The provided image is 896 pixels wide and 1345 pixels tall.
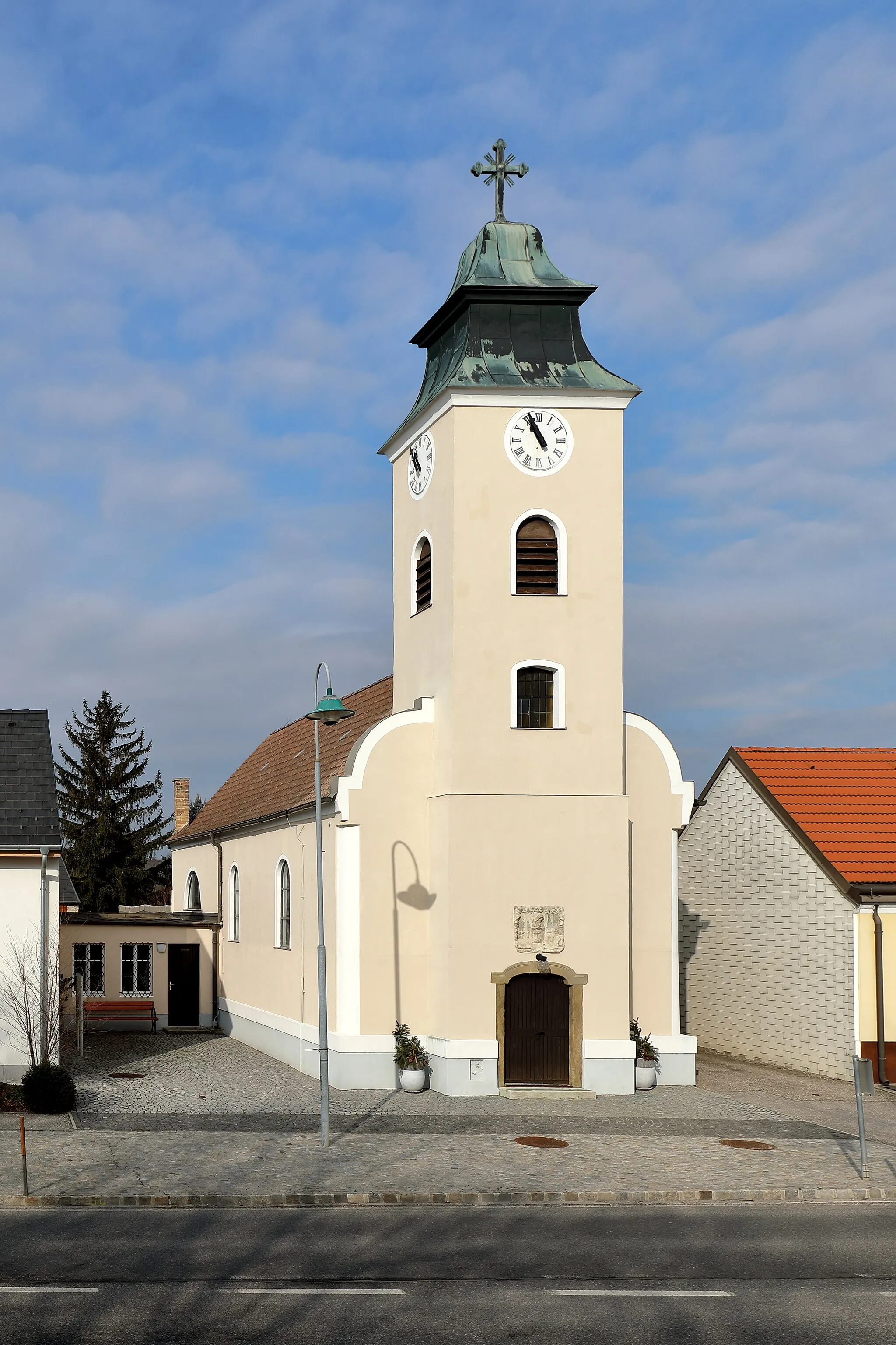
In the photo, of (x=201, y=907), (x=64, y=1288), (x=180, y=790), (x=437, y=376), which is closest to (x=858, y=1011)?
(x=437, y=376)

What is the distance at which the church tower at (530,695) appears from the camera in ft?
81.8

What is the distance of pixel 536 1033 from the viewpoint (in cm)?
A: 2480

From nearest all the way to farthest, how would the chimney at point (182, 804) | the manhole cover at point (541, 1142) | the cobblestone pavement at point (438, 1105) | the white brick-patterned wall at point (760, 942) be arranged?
the manhole cover at point (541, 1142) → the cobblestone pavement at point (438, 1105) → the white brick-patterned wall at point (760, 942) → the chimney at point (182, 804)

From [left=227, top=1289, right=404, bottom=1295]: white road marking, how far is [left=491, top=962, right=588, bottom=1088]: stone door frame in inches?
486

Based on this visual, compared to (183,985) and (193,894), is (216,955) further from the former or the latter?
(193,894)

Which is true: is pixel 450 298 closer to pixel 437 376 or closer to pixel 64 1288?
pixel 437 376

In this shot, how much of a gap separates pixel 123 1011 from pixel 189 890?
7.89m

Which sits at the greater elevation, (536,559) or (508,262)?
(508,262)

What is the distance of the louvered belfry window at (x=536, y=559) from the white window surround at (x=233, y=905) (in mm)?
13881

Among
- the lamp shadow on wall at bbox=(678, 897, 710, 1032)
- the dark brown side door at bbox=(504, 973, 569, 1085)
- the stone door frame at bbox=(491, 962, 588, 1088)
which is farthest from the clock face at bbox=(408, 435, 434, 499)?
the lamp shadow on wall at bbox=(678, 897, 710, 1032)

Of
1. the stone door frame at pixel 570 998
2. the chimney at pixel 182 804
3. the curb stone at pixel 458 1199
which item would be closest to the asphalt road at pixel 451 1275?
the curb stone at pixel 458 1199

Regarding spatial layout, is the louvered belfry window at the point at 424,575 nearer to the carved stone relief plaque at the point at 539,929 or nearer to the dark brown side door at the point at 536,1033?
the carved stone relief plaque at the point at 539,929

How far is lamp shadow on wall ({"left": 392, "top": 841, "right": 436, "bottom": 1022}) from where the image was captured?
2581 centimetres

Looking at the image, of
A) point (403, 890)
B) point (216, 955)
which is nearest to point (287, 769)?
point (216, 955)
